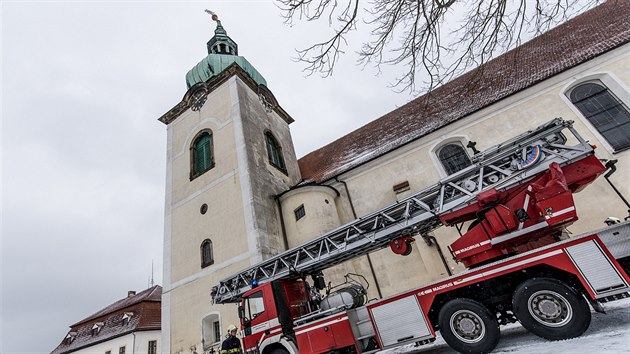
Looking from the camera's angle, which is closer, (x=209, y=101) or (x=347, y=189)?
(x=347, y=189)

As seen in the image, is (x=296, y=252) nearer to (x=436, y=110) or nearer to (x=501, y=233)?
(x=501, y=233)

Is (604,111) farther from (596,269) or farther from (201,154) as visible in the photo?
(201,154)

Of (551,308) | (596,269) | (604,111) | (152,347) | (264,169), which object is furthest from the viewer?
(152,347)

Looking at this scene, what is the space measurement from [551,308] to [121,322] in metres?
30.6

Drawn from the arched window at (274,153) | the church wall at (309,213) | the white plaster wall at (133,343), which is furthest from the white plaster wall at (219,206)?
the white plaster wall at (133,343)

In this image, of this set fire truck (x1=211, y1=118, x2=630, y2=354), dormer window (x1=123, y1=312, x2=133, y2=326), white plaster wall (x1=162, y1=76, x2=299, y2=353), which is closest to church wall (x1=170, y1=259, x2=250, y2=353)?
white plaster wall (x1=162, y1=76, x2=299, y2=353)

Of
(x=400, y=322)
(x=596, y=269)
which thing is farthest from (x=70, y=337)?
(x=596, y=269)

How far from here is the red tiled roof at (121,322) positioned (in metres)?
24.8

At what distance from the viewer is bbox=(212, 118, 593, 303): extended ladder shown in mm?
5770

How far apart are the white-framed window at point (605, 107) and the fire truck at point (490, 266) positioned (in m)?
6.41

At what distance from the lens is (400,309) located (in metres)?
5.89

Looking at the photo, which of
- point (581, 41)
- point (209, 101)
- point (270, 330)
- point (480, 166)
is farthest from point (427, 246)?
point (209, 101)

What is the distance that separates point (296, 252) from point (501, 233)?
15.5 feet

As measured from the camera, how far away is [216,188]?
1466 cm
